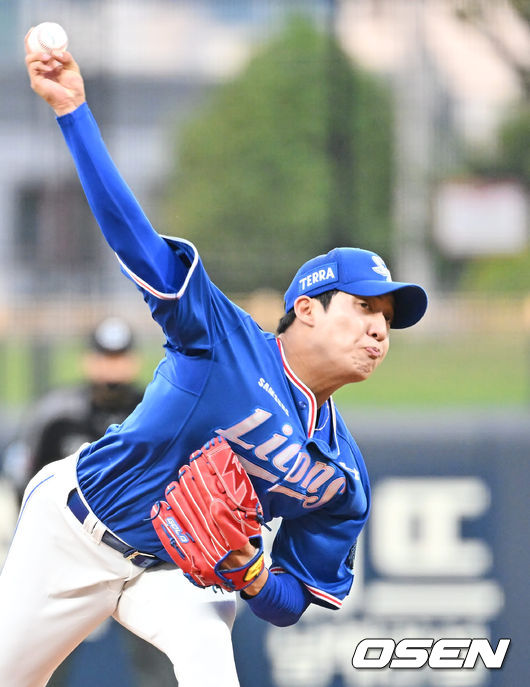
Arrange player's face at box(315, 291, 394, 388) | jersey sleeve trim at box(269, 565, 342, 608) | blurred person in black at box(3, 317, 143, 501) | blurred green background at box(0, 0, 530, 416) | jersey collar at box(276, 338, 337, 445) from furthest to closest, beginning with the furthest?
blurred green background at box(0, 0, 530, 416) < blurred person in black at box(3, 317, 143, 501) < jersey sleeve trim at box(269, 565, 342, 608) < jersey collar at box(276, 338, 337, 445) < player's face at box(315, 291, 394, 388)

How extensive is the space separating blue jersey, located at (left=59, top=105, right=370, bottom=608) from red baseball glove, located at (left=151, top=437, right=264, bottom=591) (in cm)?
9

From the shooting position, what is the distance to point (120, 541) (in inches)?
114

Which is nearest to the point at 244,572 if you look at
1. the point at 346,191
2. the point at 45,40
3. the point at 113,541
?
the point at 113,541

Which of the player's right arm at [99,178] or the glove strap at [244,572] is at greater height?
the player's right arm at [99,178]

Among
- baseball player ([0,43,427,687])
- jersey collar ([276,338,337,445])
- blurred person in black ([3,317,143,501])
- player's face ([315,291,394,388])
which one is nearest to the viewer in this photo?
baseball player ([0,43,427,687])

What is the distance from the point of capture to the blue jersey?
2.49 meters

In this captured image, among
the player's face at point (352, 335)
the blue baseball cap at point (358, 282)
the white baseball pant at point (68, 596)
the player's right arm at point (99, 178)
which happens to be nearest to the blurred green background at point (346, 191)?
the white baseball pant at point (68, 596)

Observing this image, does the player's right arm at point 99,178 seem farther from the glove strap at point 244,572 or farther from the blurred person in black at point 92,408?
the blurred person in black at point 92,408

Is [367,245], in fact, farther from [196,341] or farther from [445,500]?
[196,341]

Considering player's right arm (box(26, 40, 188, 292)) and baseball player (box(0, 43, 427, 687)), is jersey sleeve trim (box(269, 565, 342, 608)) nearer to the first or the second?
baseball player (box(0, 43, 427, 687))

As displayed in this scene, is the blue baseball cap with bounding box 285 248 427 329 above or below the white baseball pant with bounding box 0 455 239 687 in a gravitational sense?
above

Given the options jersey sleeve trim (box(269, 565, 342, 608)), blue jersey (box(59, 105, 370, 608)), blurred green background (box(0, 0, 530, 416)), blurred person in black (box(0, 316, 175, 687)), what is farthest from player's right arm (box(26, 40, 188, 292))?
blurred green background (box(0, 0, 530, 416))

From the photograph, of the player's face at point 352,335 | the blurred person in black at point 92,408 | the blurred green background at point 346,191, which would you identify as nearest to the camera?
the player's face at point 352,335

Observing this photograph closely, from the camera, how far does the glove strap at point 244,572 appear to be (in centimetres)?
273
